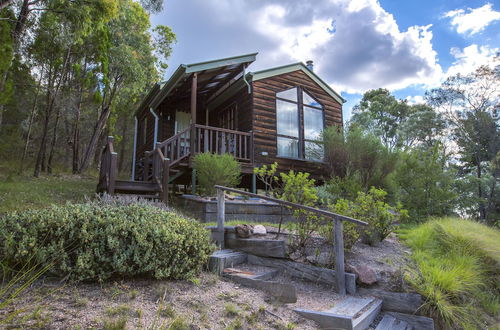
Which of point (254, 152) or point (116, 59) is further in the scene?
point (116, 59)

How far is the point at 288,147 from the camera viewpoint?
10805 millimetres

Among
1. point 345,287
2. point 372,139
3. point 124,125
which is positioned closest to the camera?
point 345,287

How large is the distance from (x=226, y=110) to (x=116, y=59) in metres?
6.38

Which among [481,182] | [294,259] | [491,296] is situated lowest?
[491,296]

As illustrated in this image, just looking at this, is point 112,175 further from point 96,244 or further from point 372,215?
point 372,215

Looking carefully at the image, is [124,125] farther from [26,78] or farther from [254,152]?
[254,152]

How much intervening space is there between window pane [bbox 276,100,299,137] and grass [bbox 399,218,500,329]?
6.02 metres

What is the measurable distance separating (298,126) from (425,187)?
438 centimetres

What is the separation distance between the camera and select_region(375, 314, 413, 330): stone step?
10.6 ft

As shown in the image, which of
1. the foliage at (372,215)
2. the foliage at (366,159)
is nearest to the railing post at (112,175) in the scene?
the foliage at (372,215)

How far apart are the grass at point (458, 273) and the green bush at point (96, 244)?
2.64 metres

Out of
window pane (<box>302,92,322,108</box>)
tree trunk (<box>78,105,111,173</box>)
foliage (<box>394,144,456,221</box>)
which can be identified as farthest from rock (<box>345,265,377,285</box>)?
tree trunk (<box>78,105,111,173</box>)

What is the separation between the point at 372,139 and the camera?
30.2 feet

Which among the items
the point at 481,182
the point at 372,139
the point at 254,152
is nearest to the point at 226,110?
the point at 254,152
